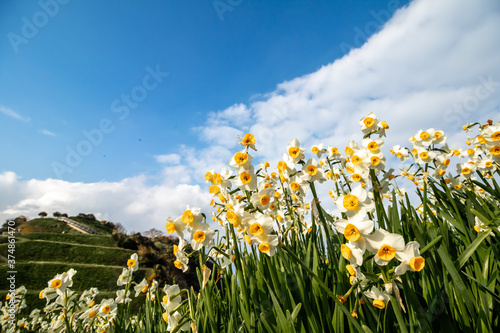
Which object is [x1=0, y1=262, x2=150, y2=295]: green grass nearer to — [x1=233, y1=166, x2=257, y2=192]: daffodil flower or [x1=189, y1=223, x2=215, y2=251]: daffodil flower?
[x1=189, y1=223, x2=215, y2=251]: daffodil flower

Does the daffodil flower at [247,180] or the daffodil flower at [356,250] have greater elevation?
the daffodil flower at [247,180]

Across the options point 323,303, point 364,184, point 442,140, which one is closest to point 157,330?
point 323,303

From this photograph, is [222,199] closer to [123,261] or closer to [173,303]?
[173,303]

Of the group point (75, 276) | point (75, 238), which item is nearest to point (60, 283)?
point (75, 276)

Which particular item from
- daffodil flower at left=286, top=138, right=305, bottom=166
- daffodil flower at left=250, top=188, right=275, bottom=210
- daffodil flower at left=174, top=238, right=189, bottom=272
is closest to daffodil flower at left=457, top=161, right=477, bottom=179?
daffodil flower at left=286, top=138, right=305, bottom=166

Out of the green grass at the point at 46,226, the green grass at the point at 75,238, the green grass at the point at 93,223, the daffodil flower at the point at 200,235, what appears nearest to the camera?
the daffodil flower at the point at 200,235

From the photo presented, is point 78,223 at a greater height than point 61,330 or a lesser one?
greater

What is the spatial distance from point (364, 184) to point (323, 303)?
1144 mm

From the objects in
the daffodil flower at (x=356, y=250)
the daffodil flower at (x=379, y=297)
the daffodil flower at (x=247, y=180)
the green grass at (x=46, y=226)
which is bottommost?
the daffodil flower at (x=379, y=297)

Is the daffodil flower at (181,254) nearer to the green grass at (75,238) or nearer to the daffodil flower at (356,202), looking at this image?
the daffodil flower at (356,202)

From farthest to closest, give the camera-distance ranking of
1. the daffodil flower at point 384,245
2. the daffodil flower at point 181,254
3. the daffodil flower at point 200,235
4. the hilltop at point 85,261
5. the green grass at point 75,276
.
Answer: the hilltop at point 85,261 < the green grass at point 75,276 < the daffodil flower at point 181,254 < the daffodil flower at point 200,235 < the daffodil flower at point 384,245

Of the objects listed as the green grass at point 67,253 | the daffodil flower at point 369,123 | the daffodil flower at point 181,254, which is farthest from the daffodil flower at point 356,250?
the green grass at point 67,253

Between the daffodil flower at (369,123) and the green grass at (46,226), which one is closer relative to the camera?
the daffodil flower at (369,123)

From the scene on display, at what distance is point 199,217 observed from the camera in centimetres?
200
